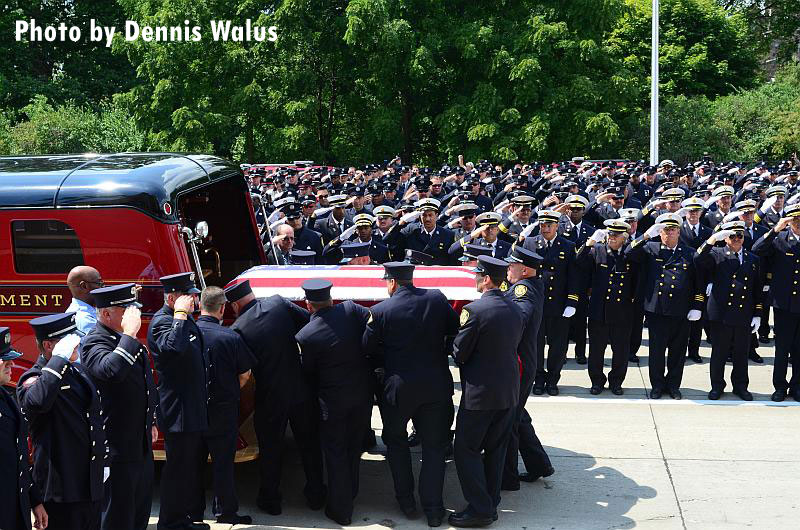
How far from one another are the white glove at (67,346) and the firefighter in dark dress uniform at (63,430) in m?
0.05

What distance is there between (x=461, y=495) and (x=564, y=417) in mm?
1966

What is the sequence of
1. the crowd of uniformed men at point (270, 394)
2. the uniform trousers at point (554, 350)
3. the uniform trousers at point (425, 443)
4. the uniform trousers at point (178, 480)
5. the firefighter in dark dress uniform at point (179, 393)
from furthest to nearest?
1. the uniform trousers at point (554, 350)
2. the uniform trousers at point (425, 443)
3. the uniform trousers at point (178, 480)
4. the firefighter in dark dress uniform at point (179, 393)
5. the crowd of uniformed men at point (270, 394)

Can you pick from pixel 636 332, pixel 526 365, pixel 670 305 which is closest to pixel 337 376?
pixel 526 365

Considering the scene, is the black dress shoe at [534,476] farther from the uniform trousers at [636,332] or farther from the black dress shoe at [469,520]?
the uniform trousers at [636,332]

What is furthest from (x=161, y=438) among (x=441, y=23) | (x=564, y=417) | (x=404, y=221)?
(x=441, y=23)

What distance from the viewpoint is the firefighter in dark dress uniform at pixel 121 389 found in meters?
4.90

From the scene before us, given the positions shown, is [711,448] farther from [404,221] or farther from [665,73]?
[665,73]

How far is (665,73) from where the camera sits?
1383 inches

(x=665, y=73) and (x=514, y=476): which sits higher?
(x=665, y=73)

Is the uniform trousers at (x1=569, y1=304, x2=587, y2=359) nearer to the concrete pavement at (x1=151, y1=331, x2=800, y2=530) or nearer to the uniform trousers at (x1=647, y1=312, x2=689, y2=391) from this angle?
the uniform trousers at (x1=647, y1=312, x2=689, y2=391)

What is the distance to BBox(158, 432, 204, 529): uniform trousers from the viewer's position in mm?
5527

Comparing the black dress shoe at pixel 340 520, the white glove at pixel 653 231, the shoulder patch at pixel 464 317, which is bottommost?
the black dress shoe at pixel 340 520

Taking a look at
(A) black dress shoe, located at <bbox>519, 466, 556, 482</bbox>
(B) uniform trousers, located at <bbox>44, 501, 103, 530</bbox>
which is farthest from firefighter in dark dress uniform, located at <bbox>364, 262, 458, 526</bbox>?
(B) uniform trousers, located at <bbox>44, 501, 103, 530</bbox>

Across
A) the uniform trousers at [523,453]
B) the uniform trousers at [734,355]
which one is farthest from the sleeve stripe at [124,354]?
the uniform trousers at [734,355]
